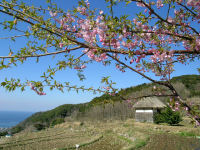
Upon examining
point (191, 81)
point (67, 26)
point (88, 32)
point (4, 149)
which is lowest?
point (4, 149)

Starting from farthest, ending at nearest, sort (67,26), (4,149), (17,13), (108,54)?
1. (4,149)
2. (67,26)
3. (108,54)
4. (17,13)

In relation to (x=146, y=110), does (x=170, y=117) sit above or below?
below

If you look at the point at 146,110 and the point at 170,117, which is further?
the point at 146,110

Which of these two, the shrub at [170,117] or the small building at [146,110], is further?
the small building at [146,110]

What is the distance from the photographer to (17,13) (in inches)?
48.7

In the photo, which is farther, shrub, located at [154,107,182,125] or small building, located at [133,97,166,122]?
small building, located at [133,97,166,122]

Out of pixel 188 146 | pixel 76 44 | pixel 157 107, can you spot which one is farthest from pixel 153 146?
pixel 157 107

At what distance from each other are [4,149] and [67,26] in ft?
25.5

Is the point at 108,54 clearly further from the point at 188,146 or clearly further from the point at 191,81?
the point at 191,81

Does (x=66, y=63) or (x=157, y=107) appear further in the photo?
(x=157, y=107)

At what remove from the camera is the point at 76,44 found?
1297mm

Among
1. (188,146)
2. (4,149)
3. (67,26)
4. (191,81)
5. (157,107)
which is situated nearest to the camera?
(67,26)

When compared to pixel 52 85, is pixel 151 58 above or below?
above

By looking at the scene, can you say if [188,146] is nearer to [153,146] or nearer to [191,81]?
[153,146]
